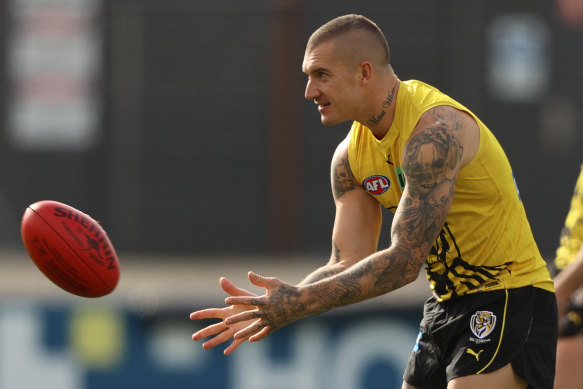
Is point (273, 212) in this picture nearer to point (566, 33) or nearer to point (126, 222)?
point (126, 222)

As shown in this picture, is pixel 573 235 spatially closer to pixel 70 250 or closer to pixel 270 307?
pixel 270 307

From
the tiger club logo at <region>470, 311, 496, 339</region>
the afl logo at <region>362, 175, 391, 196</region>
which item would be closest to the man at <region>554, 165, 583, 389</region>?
the tiger club logo at <region>470, 311, 496, 339</region>

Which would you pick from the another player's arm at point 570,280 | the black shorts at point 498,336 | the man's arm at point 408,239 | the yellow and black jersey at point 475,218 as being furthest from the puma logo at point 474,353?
the another player's arm at point 570,280

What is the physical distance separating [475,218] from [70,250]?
6.54ft

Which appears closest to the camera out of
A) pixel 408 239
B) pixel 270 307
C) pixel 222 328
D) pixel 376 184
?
pixel 270 307

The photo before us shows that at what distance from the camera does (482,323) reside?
15.1ft

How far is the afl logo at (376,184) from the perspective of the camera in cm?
476

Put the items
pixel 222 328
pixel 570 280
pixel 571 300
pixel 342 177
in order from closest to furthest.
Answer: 1. pixel 222 328
2. pixel 342 177
3. pixel 570 280
4. pixel 571 300

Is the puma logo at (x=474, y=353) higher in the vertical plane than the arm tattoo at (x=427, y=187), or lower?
lower

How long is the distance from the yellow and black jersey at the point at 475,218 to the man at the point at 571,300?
89cm

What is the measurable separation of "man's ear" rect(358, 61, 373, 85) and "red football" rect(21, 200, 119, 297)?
164cm

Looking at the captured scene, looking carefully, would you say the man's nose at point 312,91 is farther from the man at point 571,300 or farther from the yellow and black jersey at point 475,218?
the man at point 571,300

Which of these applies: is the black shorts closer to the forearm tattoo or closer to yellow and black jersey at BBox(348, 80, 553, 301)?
yellow and black jersey at BBox(348, 80, 553, 301)

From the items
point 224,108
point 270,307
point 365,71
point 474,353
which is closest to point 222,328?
point 270,307
